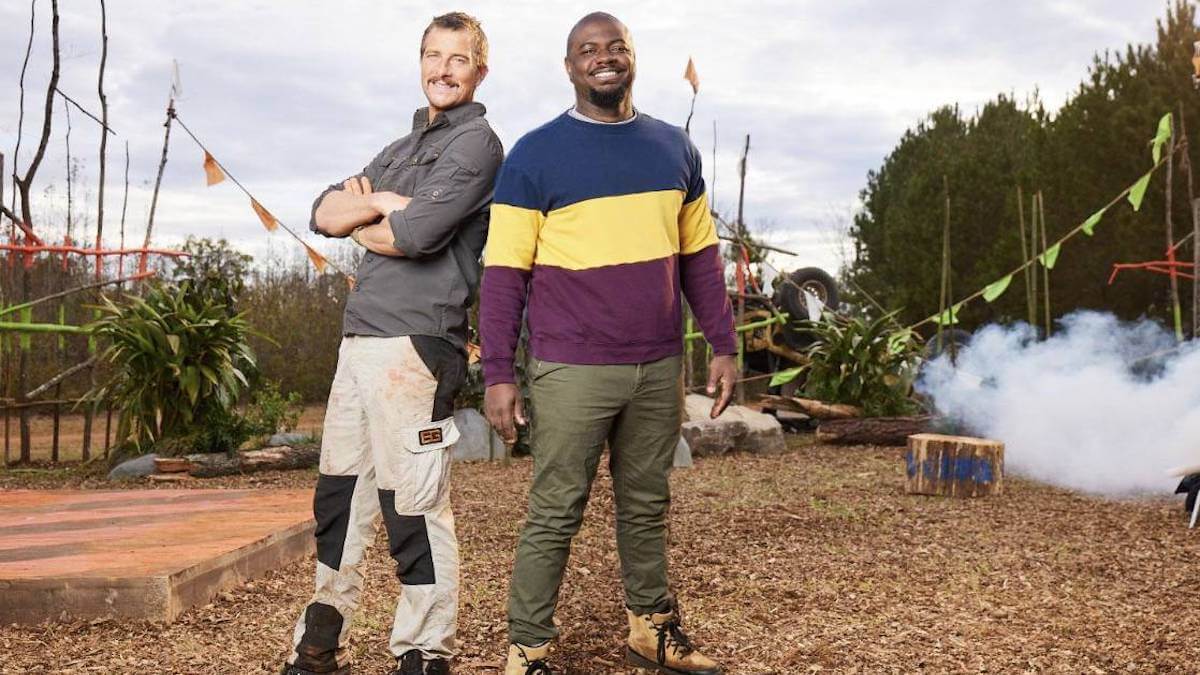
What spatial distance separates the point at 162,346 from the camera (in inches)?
312

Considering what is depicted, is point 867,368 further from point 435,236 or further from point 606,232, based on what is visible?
point 435,236

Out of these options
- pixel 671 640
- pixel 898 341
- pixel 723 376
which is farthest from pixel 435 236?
pixel 898 341

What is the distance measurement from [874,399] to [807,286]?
12.8ft

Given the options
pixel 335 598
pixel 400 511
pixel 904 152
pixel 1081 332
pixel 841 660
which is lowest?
pixel 841 660

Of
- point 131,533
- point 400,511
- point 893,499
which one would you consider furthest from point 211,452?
point 400,511

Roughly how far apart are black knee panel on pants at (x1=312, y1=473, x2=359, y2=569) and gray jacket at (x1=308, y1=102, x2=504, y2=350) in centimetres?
36

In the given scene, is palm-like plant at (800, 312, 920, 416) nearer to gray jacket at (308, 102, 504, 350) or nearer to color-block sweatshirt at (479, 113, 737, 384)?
color-block sweatshirt at (479, 113, 737, 384)

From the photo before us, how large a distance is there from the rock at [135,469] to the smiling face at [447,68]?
5.74 meters

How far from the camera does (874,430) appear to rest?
984cm

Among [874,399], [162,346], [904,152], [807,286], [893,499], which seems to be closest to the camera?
[893,499]

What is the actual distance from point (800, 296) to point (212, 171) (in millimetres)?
7256

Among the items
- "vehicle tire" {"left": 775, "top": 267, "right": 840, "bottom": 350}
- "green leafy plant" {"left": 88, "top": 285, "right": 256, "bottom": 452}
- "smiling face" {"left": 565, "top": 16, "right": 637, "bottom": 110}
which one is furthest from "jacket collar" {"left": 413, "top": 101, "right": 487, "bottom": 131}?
"vehicle tire" {"left": 775, "top": 267, "right": 840, "bottom": 350}

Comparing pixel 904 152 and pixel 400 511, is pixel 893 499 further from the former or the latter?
pixel 904 152

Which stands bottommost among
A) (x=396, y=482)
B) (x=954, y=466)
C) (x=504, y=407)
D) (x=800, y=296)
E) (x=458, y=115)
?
(x=954, y=466)
